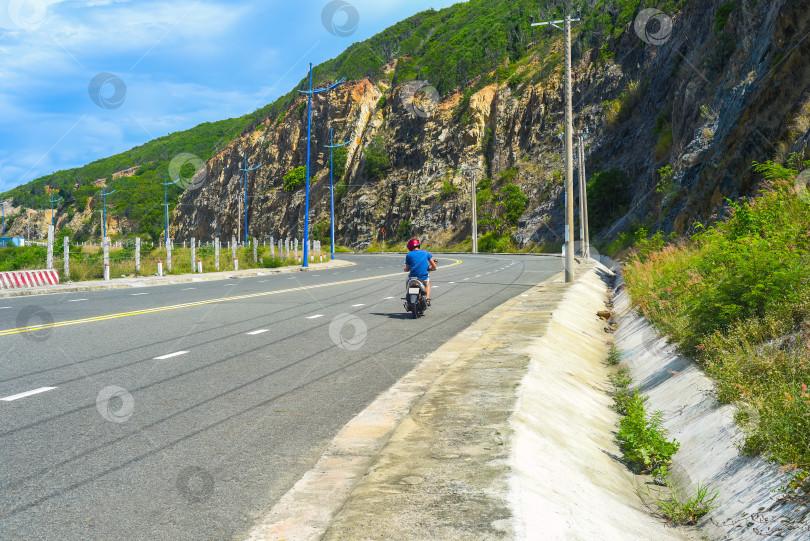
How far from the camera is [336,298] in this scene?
763 inches

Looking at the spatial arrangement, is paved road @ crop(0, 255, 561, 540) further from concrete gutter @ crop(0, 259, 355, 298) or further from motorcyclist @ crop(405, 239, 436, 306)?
concrete gutter @ crop(0, 259, 355, 298)

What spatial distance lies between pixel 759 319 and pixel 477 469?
4.18 metres

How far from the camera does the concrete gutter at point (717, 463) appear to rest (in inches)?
147

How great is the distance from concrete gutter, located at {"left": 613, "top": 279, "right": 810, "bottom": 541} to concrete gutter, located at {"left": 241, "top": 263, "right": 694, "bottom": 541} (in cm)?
39

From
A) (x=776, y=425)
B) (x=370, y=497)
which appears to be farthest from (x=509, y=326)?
(x=370, y=497)

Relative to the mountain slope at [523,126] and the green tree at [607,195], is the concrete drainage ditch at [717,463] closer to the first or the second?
the mountain slope at [523,126]

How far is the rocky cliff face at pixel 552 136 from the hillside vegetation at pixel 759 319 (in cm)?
864

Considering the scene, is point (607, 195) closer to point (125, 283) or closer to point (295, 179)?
point (125, 283)

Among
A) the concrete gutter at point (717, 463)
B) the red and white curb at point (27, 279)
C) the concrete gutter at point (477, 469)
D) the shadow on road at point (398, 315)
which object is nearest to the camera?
the concrete gutter at point (477, 469)

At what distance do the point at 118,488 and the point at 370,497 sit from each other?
1.77 metres

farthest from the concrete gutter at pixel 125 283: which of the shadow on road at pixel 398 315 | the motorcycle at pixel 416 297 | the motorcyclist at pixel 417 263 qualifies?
the motorcycle at pixel 416 297

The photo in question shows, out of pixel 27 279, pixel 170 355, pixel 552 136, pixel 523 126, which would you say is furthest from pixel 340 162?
pixel 170 355

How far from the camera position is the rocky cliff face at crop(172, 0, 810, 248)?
23.0 m

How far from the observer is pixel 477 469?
4.22 metres
